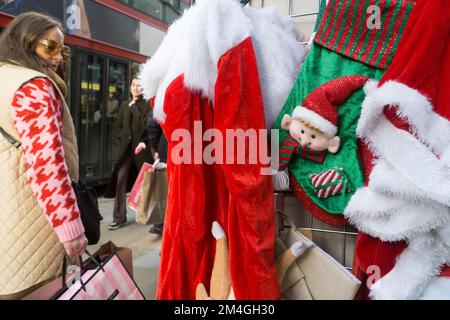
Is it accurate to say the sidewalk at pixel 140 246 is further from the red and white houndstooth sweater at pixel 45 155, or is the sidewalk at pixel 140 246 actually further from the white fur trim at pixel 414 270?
the white fur trim at pixel 414 270

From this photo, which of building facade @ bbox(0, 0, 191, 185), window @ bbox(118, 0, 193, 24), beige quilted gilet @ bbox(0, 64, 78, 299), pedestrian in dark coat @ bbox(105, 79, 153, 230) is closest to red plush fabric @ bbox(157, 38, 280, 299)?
beige quilted gilet @ bbox(0, 64, 78, 299)

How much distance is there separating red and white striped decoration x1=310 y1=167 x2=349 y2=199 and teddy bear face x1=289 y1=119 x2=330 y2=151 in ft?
0.25

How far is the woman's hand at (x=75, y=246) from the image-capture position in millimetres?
1495

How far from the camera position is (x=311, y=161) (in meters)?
1.25

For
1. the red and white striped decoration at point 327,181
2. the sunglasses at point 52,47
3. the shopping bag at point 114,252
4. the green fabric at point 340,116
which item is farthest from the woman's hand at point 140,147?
the red and white striped decoration at point 327,181

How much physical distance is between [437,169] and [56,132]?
1.22 m

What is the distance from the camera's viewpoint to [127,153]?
4695 millimetres

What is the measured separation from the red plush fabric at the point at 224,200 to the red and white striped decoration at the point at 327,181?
5.3 inches

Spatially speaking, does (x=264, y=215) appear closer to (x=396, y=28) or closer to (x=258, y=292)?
(x=258, y=292)

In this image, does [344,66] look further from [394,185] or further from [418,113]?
[394,185]

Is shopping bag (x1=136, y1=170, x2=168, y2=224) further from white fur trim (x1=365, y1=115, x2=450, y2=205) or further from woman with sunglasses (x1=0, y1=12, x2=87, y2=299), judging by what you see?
white fur trim (x1=365, y1=115, x2=450, y2=205)

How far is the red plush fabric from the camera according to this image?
1.19m

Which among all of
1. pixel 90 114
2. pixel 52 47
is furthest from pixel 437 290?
pixel 90 114
